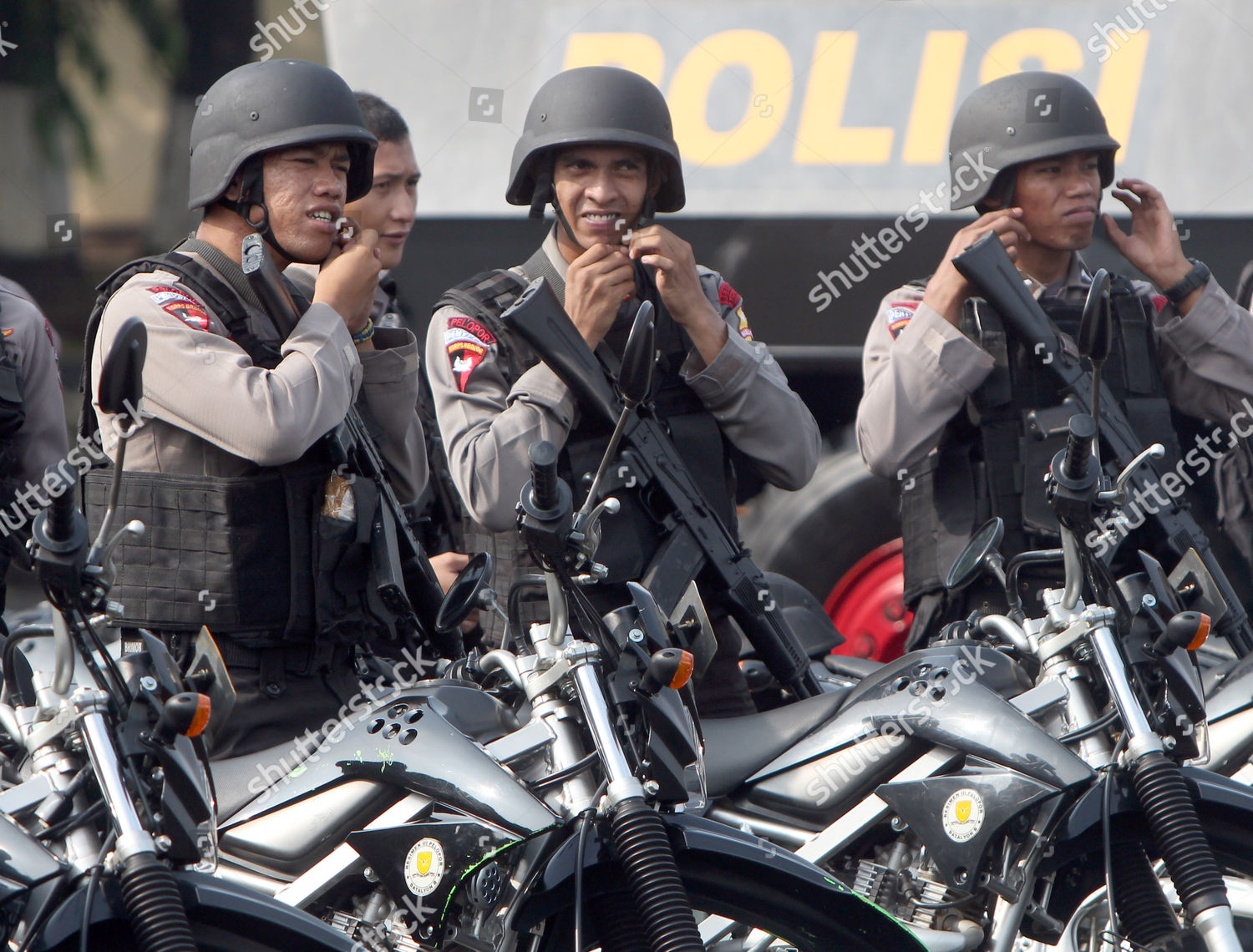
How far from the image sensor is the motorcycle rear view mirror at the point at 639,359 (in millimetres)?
2352

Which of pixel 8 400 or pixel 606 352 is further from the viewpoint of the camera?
pixel 8 400

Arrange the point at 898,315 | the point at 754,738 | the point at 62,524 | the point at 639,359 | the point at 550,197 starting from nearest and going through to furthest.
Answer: the point at 62,524, the point at 639,359, the point at 754,738, the point at 550,197, the point at 898,315

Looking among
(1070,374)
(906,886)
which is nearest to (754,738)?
(906,886)

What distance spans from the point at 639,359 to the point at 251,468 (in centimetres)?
90

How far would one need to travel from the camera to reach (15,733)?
2.37 m

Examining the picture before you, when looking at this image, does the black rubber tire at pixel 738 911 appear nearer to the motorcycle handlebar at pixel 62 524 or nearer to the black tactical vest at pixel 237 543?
the black tactical vest at pixel 237 543

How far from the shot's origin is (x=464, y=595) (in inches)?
106

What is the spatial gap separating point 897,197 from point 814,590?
1321mm

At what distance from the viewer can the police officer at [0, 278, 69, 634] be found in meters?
3.81

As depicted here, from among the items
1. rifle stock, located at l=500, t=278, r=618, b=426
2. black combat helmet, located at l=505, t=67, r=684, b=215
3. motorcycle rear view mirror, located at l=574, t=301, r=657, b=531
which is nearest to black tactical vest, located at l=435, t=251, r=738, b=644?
rifle stock, located at l=500, t=278, r=618, b=426

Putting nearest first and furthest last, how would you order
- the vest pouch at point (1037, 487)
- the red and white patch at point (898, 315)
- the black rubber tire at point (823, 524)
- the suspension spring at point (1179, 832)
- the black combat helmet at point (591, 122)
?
the suspension spring at point (1179, 832), the black combat helmet at point (591, 122), the vest pouch at point (1037, 487), the red and white patch at point (898, 315), the black rubber tire at point (823, 524)

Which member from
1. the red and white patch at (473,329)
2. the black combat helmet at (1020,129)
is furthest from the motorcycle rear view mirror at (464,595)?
the black combat helmet at (1020,129)

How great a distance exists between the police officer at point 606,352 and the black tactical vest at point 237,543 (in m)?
0.34

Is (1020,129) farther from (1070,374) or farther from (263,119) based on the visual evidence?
(263,119)
